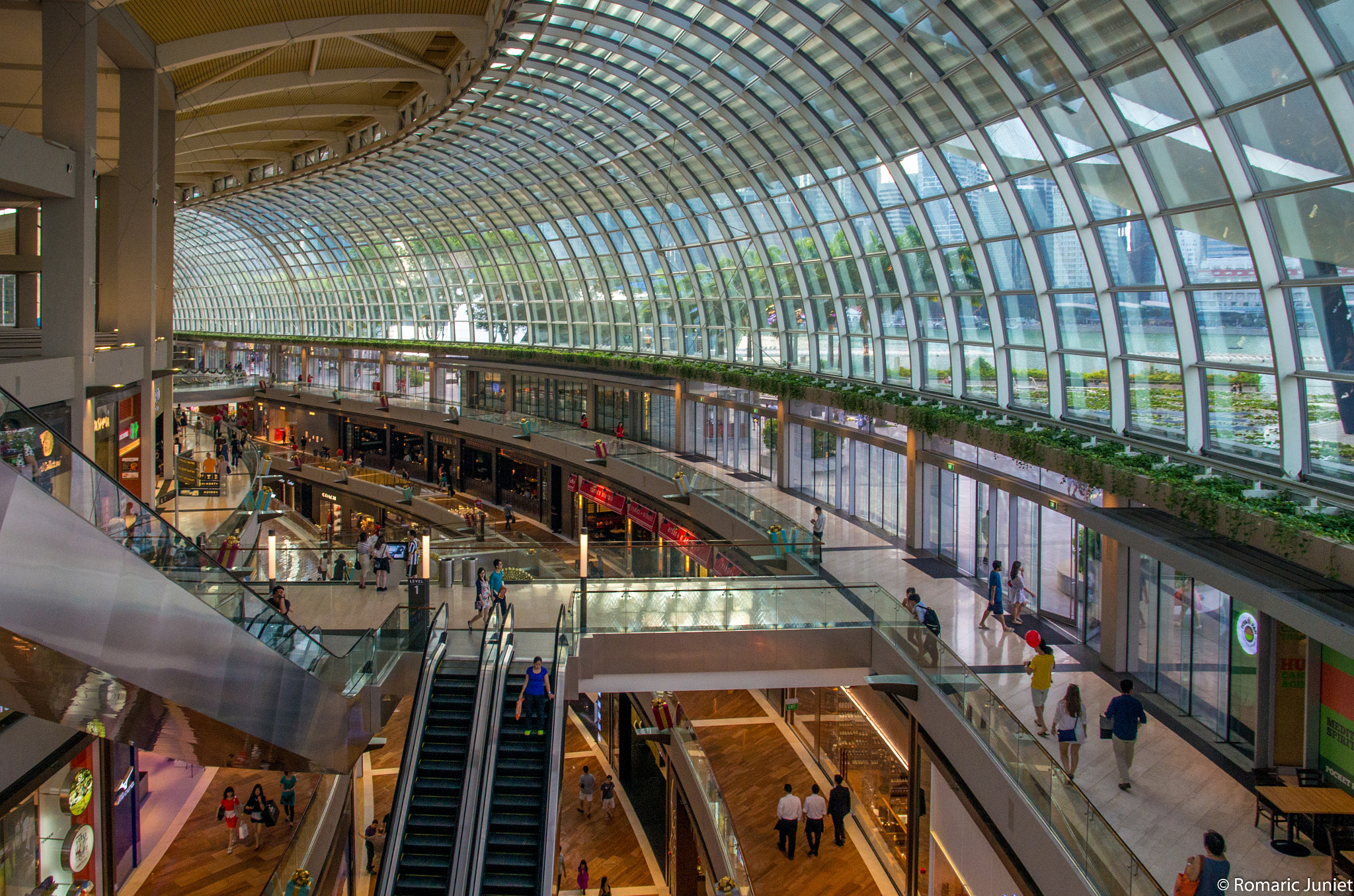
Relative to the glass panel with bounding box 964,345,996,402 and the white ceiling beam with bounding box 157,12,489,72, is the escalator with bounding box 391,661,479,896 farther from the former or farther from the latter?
the white ceiling beam with bounding box 157,12,489,72

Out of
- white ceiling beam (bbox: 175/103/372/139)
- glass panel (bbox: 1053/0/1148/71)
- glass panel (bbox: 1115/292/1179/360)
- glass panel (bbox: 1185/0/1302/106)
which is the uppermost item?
white ceiling beam (bbox: 175/103/372/139)

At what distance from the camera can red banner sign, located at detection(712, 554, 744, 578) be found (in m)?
20.9

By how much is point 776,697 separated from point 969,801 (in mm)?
11453

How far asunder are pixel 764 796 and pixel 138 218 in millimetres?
18749

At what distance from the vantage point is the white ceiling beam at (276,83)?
25.4 metres

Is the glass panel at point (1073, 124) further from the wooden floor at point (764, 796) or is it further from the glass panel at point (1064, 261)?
the wooden floor at point (764, 796)

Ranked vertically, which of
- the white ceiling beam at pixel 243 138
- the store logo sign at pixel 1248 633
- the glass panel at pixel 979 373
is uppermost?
the white ceiling beam at pixel 243 138

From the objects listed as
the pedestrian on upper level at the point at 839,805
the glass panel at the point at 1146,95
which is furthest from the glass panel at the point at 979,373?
the pedestrian on upper level at the point at 839,805

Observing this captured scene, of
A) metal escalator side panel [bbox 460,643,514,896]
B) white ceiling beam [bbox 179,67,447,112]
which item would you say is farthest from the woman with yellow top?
white ceiling beam [bbox 179,67,447,112]

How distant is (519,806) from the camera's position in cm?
1283

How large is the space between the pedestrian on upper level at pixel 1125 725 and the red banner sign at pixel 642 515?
21968mm

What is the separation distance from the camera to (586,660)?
16734 mm

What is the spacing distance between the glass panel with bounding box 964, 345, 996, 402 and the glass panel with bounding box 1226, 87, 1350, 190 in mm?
8705

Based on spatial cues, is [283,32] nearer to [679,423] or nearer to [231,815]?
[231,815]
